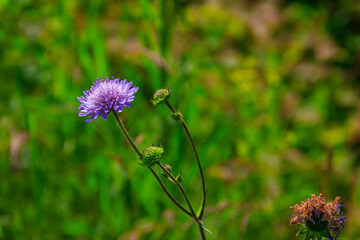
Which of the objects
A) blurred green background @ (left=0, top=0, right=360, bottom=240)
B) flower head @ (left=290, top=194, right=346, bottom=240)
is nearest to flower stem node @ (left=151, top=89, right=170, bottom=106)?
flower head @ (left=290, top=194, right=346, bottom=240)

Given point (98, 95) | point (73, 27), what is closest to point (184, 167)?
point (73, 27)

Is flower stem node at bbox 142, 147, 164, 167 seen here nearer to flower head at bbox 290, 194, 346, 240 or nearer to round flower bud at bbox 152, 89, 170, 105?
round flower bud at bbox 152, 89, 170, 105

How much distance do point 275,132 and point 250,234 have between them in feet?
1.71

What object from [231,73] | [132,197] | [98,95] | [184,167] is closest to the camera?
[98,95]

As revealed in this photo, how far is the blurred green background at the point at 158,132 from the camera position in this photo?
1815mm

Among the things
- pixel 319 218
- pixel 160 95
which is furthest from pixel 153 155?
pixel 319 218

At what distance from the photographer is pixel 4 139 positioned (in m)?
1.91

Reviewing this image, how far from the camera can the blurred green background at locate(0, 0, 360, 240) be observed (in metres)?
1.82

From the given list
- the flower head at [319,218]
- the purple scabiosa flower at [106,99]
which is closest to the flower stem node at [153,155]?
the purple scabiosa flower at [106,99]

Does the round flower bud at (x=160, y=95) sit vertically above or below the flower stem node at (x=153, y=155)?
above

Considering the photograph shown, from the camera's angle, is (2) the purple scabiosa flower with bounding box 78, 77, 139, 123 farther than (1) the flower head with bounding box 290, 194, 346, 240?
Yes

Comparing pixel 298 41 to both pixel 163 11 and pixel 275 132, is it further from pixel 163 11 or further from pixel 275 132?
pixel 163 11

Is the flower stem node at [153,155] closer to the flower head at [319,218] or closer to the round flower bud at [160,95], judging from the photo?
the round flower bud at [160,95]

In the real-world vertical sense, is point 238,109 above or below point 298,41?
below
